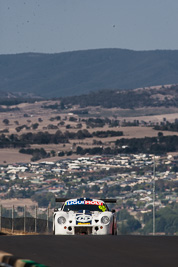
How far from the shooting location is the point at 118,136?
169m

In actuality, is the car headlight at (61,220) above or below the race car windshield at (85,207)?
below

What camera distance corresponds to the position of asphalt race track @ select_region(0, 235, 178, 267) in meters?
14.1

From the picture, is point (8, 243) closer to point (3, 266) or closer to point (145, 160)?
point (3, 266)

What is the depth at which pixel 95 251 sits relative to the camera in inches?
633

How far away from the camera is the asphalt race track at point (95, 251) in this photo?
14.1 m

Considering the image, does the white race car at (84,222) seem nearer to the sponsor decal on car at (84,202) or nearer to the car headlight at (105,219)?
the car headlight at (105,219)

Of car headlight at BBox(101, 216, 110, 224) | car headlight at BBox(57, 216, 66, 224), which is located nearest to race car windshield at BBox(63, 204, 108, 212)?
car headlight at BBox(57, 216, 66, 224)

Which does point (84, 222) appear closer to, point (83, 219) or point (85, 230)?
point (83, 219)

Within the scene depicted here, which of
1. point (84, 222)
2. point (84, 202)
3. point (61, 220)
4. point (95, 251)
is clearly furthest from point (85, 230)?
point (95, 251)

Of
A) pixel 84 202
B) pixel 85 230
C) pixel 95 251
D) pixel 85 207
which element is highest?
pixel 84 202

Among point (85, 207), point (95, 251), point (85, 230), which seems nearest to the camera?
point (95, 251)

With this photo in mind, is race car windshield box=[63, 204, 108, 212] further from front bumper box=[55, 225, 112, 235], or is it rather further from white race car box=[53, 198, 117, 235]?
front bumper box=[55, 225, 112, 235]

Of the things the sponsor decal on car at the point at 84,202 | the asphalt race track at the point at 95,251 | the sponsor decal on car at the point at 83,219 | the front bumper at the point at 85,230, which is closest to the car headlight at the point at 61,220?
the front bumper at the point at 85,230

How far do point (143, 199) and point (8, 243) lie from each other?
91.5 meters
